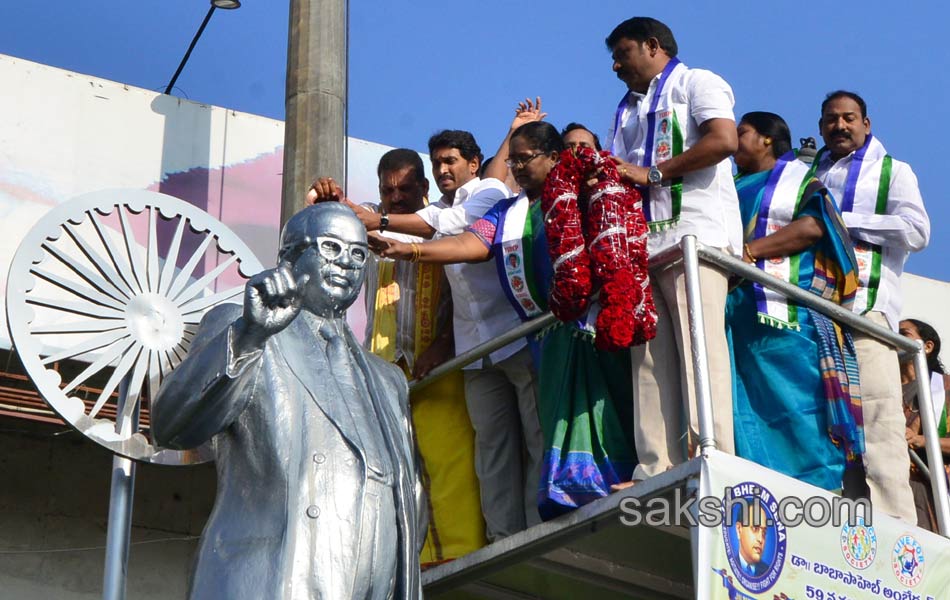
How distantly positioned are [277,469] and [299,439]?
123 millimetres

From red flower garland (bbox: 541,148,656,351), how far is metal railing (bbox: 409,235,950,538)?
171mm

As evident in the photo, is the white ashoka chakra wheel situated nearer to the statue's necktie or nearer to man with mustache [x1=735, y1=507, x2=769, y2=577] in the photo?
the statue's necktie

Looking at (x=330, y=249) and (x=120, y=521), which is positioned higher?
(x=330, y=249)

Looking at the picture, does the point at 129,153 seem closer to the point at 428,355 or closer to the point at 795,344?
the point at 428,355

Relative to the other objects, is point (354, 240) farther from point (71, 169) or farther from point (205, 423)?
point (71, 169)

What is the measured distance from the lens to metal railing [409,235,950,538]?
6180 mm

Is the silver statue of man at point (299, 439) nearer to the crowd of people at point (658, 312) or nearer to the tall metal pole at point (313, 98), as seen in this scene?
the crowd of people at point (658, 312)

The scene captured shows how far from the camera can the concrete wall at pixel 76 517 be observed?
943 cm

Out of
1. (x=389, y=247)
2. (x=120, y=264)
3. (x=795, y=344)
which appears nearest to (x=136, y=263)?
(x=120, y=264)

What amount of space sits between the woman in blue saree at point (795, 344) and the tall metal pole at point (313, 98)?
2.11m

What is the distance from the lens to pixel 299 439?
195 inches

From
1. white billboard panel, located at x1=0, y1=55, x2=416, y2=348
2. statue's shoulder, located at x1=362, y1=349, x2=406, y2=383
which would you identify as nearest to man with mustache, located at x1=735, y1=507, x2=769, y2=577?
statue's shoulder, located at x1=362, y1=349, x2=406, y2=383

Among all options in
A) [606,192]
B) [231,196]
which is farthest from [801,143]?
[231,196]

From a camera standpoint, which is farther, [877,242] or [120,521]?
[877,242]
